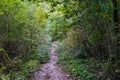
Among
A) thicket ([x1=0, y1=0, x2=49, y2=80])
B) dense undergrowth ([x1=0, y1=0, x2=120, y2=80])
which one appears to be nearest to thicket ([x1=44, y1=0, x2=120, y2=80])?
dense undergrowth ([x1=0, y1=0, x2=120, y2=80])

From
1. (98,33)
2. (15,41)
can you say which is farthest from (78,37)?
(15,41)

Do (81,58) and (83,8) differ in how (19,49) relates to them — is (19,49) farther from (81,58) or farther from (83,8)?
(83,8)

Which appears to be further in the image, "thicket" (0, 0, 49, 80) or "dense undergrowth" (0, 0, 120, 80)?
"thicket" (0, 0, 49, 80)

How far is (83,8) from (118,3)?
1.93 meters

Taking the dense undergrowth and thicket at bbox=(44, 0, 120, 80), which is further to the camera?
the dense undergrowth

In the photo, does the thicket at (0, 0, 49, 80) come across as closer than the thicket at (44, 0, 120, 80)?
No

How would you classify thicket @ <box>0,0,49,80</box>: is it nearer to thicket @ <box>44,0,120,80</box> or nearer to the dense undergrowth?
the dense undergrowth

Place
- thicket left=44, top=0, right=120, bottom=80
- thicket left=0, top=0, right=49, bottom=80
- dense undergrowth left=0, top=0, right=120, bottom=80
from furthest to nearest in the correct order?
thicket left=0, top=0, right=49, bottom=80, dense undergrowth left=0, top=0, right=120, bottom=80, thicket left=44, top=0, right=120, bottom=80

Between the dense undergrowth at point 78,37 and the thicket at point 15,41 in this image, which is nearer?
the dense undergrowth at point 78,37

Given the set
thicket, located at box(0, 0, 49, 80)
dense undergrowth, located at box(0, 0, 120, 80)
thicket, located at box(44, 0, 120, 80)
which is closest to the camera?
thicket, located at box(44, 0, 120, 80)

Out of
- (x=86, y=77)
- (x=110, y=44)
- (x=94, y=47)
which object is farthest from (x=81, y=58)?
(x=110, y=44)

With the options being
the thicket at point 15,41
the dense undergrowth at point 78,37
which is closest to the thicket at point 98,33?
the dense undergrowth at point 78,37

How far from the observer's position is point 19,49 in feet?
42.3

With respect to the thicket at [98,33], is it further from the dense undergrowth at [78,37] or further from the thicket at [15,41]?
the thicket at [15,41]
